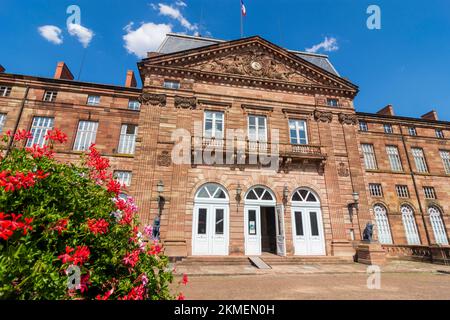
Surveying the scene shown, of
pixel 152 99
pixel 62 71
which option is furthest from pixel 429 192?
pixel 62 71

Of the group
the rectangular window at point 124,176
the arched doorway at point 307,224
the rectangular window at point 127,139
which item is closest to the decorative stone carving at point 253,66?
the rectangular window at point 127,139

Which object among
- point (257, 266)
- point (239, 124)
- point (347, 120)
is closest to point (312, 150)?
point (347, 120)

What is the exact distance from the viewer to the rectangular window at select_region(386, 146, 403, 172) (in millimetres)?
22578

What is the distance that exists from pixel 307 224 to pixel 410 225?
13.5 meters

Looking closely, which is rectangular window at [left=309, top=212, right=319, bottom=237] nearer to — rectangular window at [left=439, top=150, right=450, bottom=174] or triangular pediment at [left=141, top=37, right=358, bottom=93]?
triangular pediment at [left=141, top=37, right=358, bottom=93]

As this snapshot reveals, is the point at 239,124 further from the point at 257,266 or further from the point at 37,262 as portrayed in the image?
the point at 37,262

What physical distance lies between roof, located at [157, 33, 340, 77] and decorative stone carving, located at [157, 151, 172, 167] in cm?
888

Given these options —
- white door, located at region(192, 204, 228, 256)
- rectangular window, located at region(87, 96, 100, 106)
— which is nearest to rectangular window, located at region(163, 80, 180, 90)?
white door, located at region(192, 204, 228, 256)

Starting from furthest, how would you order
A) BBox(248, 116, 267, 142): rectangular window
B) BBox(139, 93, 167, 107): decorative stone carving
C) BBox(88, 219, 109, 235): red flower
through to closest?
1. BBox(248, 116, 267, 142): rectangular window
2. BBox(139, 93, 167, 107): decorative stone carving
3. BBox(88, 219, 109, 235): red flower

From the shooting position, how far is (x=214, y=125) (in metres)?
15.5

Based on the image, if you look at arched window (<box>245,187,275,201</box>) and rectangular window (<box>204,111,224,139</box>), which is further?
rectangular window (<box>204,111,224,139</box>)

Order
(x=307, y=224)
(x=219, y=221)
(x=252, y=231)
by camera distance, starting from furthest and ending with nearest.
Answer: (x=307, y=224) → (x=252, y=231) → (x=219, y=221)

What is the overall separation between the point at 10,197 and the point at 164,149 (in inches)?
470

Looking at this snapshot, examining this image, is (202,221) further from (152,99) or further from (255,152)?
(152,99)
